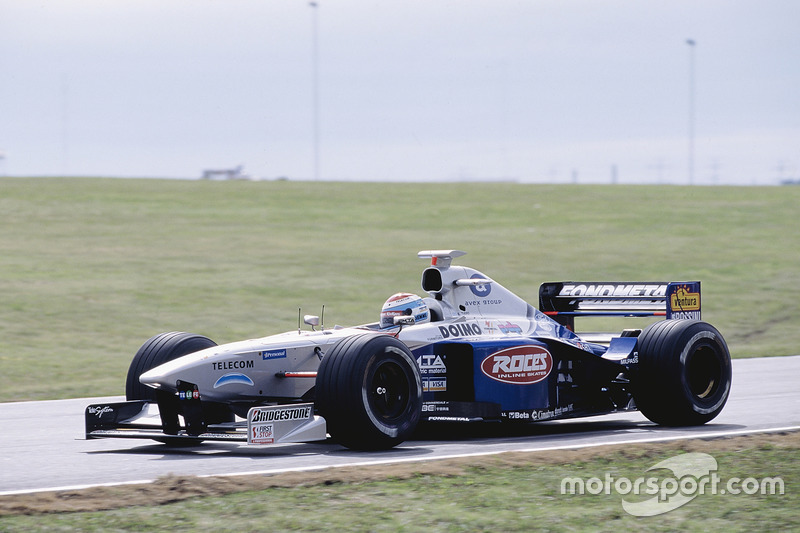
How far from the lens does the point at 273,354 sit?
30.9 ft

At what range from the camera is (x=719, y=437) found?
9578mm

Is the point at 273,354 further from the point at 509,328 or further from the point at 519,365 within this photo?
the point at 509,328

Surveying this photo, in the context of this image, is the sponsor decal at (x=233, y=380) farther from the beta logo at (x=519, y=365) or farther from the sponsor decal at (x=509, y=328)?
the sponsor decal at (x=509, y=328)

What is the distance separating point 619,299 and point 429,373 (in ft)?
11.3

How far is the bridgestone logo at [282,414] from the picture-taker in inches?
333

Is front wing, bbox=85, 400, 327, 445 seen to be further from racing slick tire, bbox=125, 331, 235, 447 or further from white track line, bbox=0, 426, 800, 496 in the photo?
white track line, bbox=0, 426, 800, 496

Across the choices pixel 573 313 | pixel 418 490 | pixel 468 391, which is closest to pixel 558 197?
pixel 573 313

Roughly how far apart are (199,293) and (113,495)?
17655 millimetres

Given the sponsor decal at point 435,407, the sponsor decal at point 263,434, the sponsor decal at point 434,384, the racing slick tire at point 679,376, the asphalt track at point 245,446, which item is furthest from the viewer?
the racing slick tire at point 679,376

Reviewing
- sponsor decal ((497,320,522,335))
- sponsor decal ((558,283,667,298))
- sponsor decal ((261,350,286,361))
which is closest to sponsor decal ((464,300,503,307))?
sponsor decal ((497,320,522,335))

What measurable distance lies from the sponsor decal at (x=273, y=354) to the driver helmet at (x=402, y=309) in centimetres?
110

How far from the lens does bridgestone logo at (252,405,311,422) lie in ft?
27.8

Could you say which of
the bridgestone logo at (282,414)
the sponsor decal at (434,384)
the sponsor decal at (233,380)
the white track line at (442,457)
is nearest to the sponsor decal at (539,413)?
the sponsor decal at (434,384)

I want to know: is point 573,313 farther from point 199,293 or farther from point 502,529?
point 199,293
